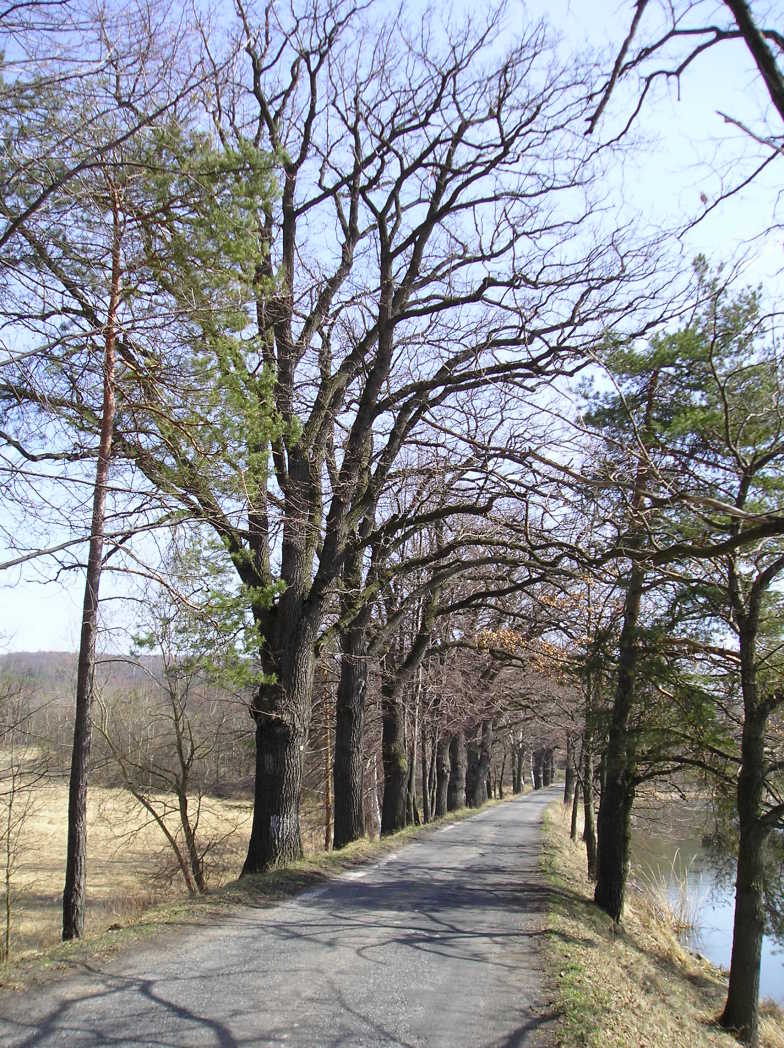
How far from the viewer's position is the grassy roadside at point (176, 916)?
225 inches

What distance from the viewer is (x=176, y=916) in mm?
7422

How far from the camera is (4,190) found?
5.58 m

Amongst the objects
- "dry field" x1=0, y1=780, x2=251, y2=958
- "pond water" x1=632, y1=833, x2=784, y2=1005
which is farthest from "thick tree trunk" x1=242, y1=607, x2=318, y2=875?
"pond water" x1=632, y1=833, x2=784, y2=1005

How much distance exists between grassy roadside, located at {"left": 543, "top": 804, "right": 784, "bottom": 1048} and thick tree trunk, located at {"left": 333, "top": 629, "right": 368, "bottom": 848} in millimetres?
3880

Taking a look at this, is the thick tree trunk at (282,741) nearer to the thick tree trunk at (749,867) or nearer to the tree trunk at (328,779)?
the thick tree trunk at (749,867)

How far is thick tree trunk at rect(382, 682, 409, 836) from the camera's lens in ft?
61.3

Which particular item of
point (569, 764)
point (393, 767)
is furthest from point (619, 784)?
point (569, 764)

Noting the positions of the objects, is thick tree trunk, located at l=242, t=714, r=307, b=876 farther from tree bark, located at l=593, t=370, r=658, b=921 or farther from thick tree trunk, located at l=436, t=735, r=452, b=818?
thick tree trunk, located at l=436, t=735, r=452, b=818

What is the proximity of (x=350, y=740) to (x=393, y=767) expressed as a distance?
13.9ft

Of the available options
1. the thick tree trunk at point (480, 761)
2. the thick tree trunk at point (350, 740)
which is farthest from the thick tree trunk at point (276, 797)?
the thick tree trunk at point (480, 761)

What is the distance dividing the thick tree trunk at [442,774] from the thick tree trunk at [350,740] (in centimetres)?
1394

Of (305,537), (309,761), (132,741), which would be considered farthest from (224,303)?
(309,761)

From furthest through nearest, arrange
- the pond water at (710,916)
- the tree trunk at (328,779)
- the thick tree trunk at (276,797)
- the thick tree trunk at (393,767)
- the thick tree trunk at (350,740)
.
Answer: the tree trunk at (328,779) → the thick tree trunk at (393,767) → the pond water at (710,916) → the thick tree trunk at (350,740) → the thick tree trunk at (276,797)

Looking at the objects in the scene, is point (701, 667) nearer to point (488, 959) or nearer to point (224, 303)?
point (488, 959)
